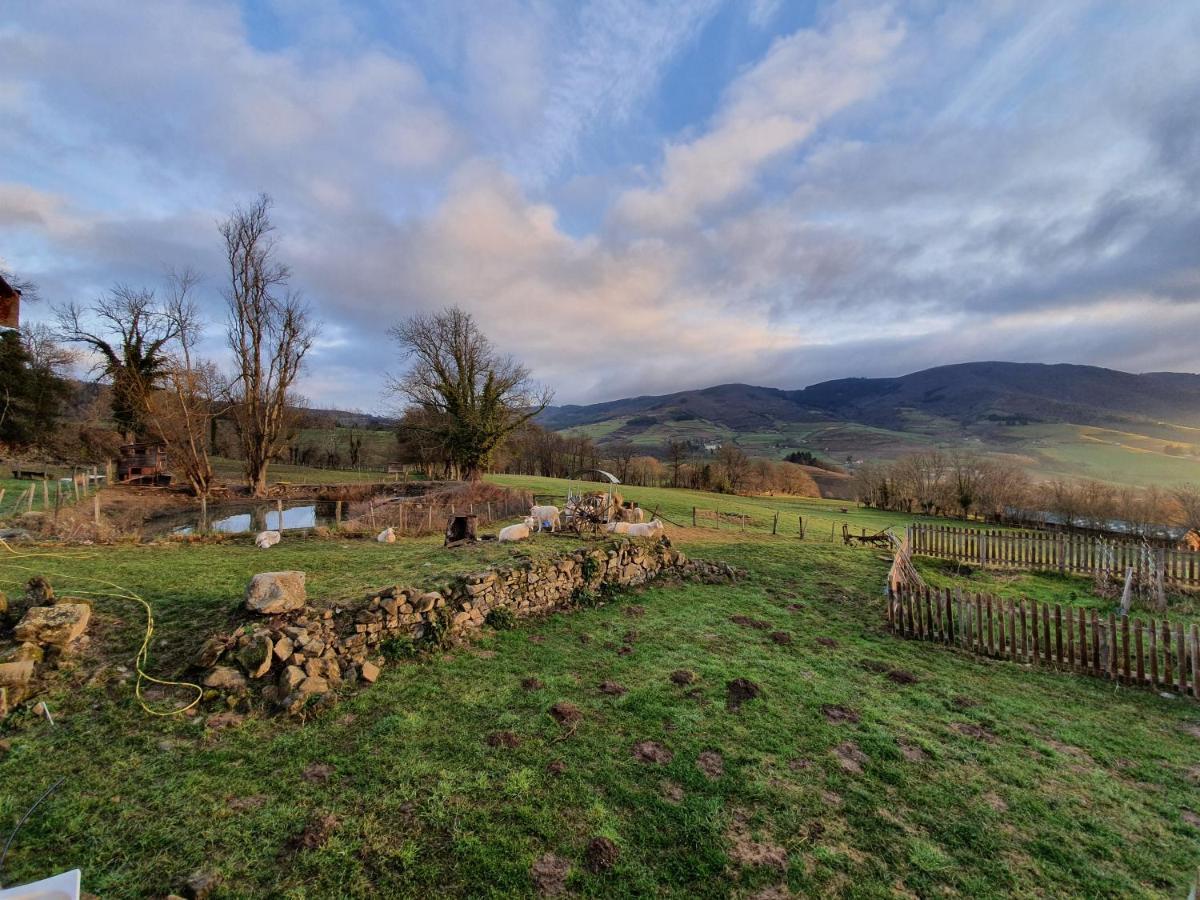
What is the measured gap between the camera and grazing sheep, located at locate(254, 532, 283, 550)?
43.5ft

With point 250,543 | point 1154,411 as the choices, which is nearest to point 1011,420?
point 1154,411

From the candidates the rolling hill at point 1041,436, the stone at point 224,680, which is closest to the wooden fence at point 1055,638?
the stone at point 224,680

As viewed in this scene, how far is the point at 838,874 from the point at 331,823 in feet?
14.5

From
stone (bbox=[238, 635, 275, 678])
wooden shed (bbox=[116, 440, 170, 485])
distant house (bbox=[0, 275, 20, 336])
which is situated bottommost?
stone (bbox=[238, 635, 275, 678])

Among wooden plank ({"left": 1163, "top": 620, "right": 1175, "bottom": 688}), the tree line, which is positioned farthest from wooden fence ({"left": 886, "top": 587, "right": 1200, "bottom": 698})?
the tree line

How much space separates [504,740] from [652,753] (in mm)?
1746

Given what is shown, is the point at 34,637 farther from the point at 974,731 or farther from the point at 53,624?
the point at 974,731

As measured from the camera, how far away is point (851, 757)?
5.44 meters

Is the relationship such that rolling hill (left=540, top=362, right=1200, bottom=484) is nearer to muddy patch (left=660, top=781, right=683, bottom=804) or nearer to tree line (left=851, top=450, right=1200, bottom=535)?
tree line (left=851, top=450, right=1200, bottom=535)

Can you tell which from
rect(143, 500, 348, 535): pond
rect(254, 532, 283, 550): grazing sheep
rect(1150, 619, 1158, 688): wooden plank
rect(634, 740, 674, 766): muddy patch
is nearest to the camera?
rect(634, 740, 674, 766): muddy patch

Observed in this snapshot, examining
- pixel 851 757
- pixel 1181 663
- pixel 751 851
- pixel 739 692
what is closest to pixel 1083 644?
pixel 1181 663

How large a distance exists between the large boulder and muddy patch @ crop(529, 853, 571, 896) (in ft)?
19.0

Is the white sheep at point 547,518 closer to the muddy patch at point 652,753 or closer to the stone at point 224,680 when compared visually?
the stone at point 224,680

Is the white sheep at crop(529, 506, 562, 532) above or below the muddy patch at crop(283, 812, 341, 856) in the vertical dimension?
above
